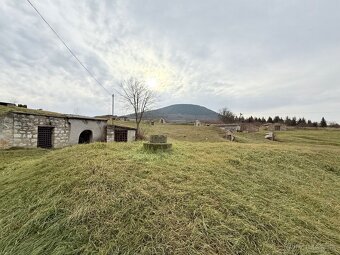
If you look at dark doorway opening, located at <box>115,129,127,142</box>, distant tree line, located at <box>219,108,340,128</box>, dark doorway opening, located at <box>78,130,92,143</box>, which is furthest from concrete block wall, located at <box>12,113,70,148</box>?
distant tree line, located at <box>219,108,340,128</box>

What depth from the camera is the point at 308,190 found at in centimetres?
505

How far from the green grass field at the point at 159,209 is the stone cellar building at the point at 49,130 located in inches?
270

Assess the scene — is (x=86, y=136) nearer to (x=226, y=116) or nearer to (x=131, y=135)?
(x=131, y=135)

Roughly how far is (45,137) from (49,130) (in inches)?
18.3

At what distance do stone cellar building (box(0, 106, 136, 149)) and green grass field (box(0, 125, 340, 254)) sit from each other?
6.86 meters

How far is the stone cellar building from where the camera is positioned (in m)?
11.1

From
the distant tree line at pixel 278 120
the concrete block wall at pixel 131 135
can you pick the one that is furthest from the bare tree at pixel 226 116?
the concrete block wall at pixel 131 135

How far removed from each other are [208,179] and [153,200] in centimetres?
133

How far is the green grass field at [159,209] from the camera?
280 centimetres

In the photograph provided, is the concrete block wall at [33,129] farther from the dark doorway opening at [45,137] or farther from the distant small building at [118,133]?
the distant small building at [118,133]

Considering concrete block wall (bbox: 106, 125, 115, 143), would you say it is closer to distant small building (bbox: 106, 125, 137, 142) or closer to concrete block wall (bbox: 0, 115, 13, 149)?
distant small building (bbox: 106, 125, 137, 142)

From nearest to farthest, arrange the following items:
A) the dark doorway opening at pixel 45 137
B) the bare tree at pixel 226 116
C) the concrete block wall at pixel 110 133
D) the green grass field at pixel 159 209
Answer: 1. the green grass field at pixel 159 209
2. the dark doorway opening at pixel 45 137
3. the concrete block wall at pixel 110 133
4. the bare tree at pixel 226 116

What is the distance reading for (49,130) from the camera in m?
12.8

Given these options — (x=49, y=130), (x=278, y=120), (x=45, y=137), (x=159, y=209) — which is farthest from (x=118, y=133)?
(x=278, y=120)
